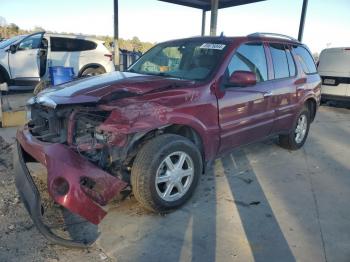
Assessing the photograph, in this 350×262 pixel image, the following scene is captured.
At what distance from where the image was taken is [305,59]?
5.89m

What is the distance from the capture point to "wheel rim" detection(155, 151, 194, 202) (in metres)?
3.44

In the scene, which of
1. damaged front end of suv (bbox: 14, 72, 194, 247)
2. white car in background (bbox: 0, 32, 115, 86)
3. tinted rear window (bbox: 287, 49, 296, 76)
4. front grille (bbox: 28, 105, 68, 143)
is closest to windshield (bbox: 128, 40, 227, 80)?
damaged front end of suv (bbox: 14, 72, 194, 247)

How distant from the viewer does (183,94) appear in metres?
3.58

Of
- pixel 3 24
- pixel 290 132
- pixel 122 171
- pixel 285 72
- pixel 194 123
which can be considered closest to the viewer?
pixel 122 171

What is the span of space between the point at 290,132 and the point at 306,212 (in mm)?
2175

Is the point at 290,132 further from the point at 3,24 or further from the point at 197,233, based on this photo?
the point at 3,24

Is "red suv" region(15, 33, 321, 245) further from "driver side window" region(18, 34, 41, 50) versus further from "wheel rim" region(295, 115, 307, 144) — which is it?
"driver side window" region(18, 34, 41, 50)

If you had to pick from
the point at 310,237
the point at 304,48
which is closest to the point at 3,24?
the point at 304,48

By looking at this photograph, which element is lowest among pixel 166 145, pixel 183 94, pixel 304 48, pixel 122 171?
pixel 122 171

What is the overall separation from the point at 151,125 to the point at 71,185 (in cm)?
89

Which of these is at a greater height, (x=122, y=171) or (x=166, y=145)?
(x=166, y=145)

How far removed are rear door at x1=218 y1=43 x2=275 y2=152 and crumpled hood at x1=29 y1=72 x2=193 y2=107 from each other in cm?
59

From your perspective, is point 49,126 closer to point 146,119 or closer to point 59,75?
point 146,119

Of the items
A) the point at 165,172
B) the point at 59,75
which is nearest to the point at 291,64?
the point at 165,172
